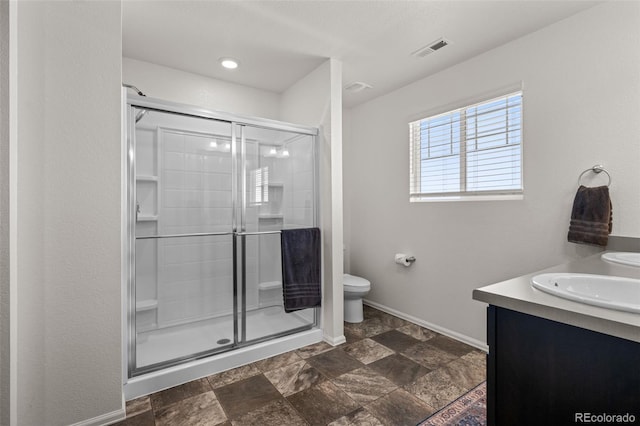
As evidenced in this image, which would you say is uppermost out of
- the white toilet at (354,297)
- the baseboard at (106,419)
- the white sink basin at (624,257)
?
the white sink basin at (624,257)

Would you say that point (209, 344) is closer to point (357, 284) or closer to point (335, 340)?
point (335, 340)

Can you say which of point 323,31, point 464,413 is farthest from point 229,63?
point 464,413

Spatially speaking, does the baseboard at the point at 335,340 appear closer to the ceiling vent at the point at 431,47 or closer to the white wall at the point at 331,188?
the white wall at the point at 331,188

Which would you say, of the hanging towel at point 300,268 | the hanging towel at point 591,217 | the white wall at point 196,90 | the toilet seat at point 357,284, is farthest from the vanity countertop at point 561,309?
the white wall at point 196,90

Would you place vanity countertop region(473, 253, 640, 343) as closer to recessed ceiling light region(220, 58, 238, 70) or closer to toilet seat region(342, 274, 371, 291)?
toilet seat region(342, 274, 371, 291)

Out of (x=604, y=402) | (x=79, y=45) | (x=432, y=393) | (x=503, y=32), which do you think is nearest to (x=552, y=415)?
(x=604, y=402)

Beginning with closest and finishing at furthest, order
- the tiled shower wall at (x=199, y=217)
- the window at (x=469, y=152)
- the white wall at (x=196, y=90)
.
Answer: the tiled shower wall at (x=199, y=217)
the window at (x=469, y=152)
the white wall at (x=196, y=90)

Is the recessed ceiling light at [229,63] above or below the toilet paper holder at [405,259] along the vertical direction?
above

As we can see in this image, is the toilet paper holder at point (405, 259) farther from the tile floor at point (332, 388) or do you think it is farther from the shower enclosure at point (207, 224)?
the shower enclosure at point (207, 224)

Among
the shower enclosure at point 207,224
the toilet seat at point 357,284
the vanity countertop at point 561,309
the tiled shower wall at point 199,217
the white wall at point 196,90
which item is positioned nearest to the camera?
the vanity countertop at point 561,309

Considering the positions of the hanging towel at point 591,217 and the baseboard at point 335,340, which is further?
the baseboard at point 335,340

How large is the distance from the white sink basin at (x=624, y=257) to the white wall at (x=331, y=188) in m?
1.70

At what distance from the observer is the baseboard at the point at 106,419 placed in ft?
5.34

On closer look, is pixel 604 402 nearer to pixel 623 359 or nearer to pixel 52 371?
pixel 623 359
